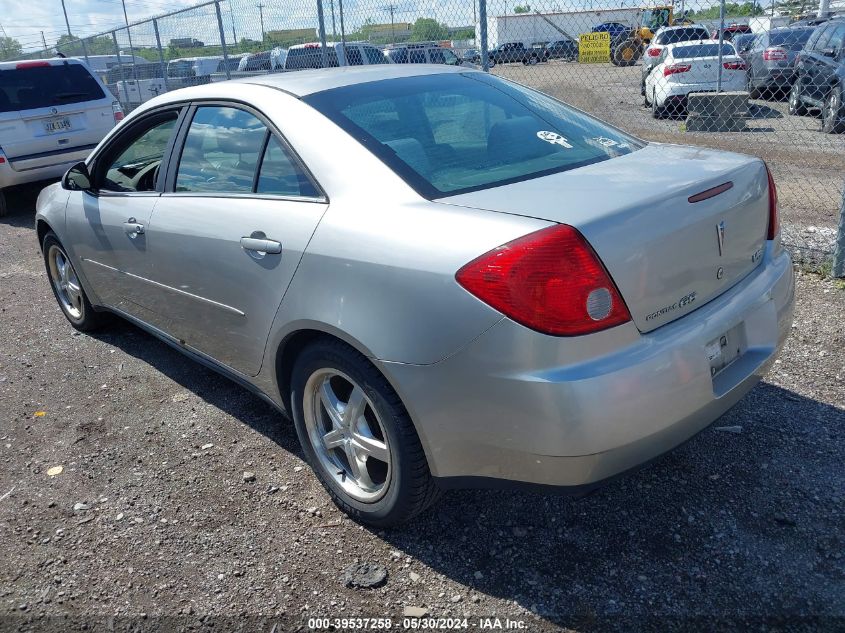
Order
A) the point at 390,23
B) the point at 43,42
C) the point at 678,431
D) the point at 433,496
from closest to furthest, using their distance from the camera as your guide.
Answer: the point at 678,431 < the point at 433,496 < the point at 390,23 < the point at 43,42

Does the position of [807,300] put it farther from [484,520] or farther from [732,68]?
[732,68]

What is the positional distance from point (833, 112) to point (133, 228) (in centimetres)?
1133

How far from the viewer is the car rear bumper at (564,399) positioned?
2.12m

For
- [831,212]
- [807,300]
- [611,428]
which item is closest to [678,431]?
[611,428]

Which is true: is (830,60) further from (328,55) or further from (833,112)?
(328,55)

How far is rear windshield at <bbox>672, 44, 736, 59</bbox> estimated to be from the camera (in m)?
13.7

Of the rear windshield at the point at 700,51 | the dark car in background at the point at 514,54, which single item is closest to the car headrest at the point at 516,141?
the dark car in background at the point at 514,54

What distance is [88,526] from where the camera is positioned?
10.1ft

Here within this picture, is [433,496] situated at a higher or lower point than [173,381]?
higher

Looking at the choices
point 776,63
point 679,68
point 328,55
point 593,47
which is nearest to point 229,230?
point 593,47

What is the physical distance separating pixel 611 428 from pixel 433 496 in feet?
2.59

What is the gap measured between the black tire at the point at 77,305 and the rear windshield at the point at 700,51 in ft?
40.1

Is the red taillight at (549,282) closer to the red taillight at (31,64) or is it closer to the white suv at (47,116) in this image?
the white suv at (47,116)

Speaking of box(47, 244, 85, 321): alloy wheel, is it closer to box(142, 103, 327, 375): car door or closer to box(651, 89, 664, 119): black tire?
box(142, 103, 327, 375): car door
